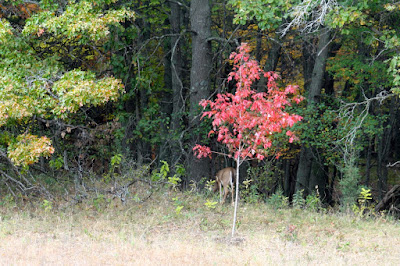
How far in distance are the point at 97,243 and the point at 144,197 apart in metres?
3.82

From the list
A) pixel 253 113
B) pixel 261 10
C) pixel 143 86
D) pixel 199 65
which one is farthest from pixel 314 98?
pixel 253 113

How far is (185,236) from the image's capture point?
32.3 ft

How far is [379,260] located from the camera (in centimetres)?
845

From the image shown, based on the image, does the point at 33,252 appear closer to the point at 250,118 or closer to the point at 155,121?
the point at 250,118

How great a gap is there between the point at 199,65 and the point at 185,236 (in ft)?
22.1

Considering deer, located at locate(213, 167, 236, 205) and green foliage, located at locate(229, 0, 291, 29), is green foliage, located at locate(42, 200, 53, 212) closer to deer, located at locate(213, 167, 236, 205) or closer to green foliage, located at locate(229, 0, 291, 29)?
→ deer, located at locate(213, 167, 236, 205)

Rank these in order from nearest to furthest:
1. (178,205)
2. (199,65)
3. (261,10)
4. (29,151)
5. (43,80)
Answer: (29,151), (43,80), (261,10), (178,205), (199,65)

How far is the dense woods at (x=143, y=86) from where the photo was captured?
1135cm

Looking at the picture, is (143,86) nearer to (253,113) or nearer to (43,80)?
(43,80)

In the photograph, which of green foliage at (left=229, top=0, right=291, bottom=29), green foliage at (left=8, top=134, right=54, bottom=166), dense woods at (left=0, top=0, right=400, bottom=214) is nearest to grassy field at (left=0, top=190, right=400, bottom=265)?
dense woods at (left=0, top=0, right=400, bottom=214)

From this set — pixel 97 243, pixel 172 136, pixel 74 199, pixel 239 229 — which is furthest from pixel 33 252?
pixel 172 136

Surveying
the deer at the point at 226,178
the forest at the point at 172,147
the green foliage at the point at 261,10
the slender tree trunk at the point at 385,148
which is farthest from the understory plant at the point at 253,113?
the slender tree trunk at the point at 385,148

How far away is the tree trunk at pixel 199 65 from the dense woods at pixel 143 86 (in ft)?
0.11

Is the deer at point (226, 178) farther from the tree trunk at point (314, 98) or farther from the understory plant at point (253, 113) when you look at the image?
the tree trunk at point (314, 98)
